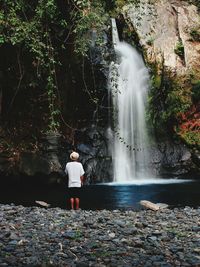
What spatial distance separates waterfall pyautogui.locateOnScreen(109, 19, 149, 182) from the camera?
1942 centimetres

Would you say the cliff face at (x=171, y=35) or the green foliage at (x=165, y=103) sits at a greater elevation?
the cliff face at (x=171, y=35)

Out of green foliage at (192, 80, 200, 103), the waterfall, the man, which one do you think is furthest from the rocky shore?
green foliage at (192, 80, 200, 103)

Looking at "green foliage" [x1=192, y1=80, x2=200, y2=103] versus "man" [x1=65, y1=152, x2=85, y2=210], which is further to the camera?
"green foliage" [x1=192, y1=80, x2=200, y2=103]

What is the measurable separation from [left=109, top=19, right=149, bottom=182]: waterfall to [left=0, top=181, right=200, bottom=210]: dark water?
294 cm

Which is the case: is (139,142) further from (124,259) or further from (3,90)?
(124,259)

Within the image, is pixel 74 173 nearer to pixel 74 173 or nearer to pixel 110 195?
pixel 74 173

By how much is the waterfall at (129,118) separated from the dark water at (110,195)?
294 cm

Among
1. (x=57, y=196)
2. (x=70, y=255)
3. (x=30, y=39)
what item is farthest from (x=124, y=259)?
(x=57, y=196)

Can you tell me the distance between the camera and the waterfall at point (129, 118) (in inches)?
765

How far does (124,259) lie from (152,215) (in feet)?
13.8

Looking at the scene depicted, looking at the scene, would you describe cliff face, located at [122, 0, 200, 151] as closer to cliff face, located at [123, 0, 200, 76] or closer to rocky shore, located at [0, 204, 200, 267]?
cliff face, located at [123, 0, 200, 76]

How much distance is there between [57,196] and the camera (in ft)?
45.5

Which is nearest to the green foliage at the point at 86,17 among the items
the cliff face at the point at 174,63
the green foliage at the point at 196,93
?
the cliff face at the point at 174,63

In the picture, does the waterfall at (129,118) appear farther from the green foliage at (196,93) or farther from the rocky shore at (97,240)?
the rocky shore at (97,240)
